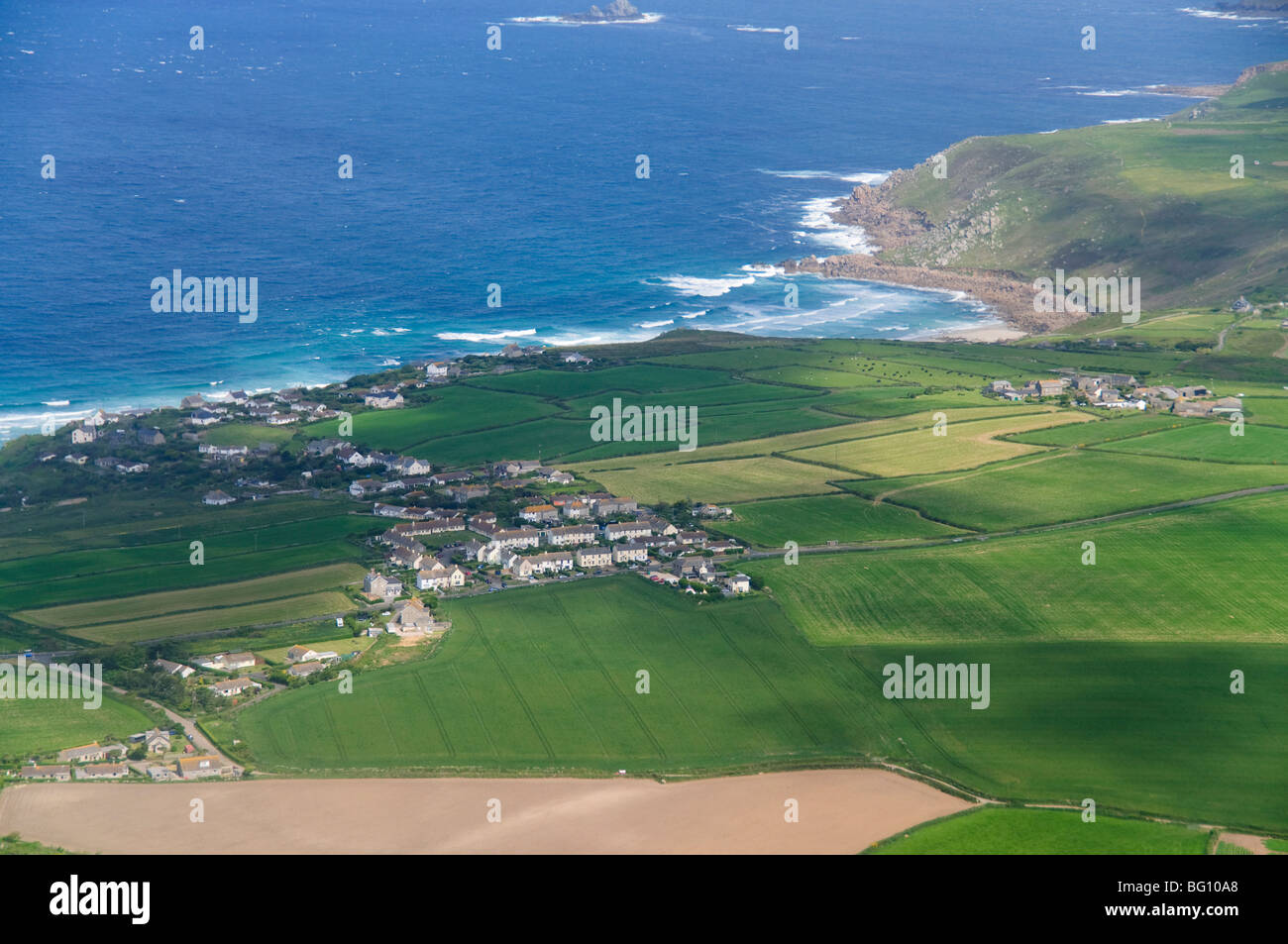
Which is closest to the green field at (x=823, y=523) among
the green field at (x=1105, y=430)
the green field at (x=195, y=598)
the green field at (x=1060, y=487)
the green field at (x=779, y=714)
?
the green field at (x=1060, y=487)

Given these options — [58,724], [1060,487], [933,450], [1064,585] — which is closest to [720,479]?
[933,450]

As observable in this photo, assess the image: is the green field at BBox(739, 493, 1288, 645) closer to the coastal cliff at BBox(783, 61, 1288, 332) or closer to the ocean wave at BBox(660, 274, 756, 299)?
the coastal cliff at BBox(783, 61, 1288, 332)

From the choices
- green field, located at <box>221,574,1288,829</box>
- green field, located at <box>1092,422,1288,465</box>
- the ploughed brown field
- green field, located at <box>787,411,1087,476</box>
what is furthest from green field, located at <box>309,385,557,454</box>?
the ploughed brown field

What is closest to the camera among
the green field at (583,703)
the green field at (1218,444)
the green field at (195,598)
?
the green field at (583,703)

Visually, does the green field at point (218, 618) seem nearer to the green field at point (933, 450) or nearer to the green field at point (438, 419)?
the green field at point (438, 419)

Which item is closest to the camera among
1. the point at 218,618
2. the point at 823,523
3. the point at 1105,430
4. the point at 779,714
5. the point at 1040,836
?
the point at 1040,836

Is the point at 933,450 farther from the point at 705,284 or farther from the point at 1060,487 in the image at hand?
the point at 705,284
